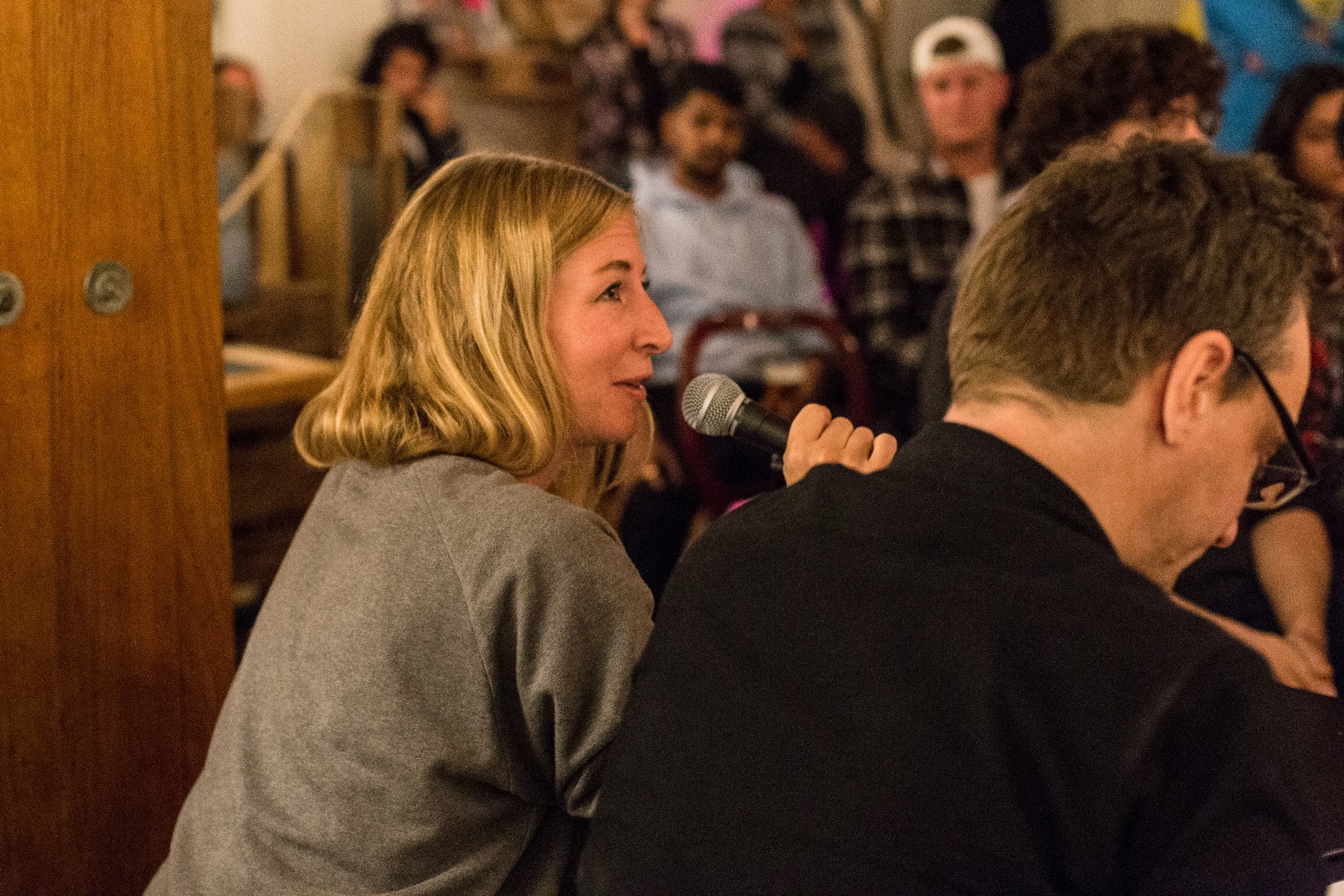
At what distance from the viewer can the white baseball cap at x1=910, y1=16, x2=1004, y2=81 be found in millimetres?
3980

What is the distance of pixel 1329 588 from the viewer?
1.97 meters

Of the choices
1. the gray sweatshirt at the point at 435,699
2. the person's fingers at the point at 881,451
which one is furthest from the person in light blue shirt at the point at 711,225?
the gray sweatshirt at the point at 435,699

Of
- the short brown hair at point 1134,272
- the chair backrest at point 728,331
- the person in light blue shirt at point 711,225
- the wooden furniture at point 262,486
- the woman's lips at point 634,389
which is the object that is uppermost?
the short brown hair at point 1134,272

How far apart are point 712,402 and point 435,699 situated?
1.40 feet

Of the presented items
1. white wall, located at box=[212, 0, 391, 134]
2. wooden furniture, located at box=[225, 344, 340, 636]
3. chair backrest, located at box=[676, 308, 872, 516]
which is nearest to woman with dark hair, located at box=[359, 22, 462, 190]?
white wall, located at box=[212, 0, 391, 134]

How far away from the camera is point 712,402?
1364mm

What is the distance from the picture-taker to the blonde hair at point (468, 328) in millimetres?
1248

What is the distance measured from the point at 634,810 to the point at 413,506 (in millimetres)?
349

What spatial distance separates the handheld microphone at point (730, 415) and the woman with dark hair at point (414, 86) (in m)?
3.74

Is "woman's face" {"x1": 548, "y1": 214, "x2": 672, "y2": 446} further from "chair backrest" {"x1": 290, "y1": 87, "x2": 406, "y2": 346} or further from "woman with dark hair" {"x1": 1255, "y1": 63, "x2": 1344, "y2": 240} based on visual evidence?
"chair backrest" {"x1": 290, "y1": 87, "x2": 406, "y2": 346}

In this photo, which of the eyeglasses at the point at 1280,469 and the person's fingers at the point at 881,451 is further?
the person's fingers at the point at 881,451

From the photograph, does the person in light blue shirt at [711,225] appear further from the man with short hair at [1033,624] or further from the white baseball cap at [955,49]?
the man with short hair at [1033,624]

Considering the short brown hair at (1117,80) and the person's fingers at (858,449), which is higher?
the short brown hair at (1117,80)

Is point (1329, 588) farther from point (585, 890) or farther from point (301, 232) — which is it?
point (301, 232)
